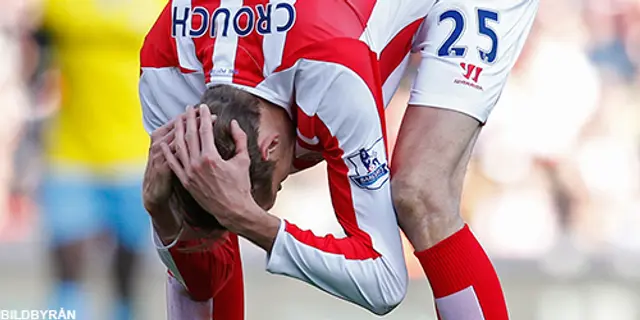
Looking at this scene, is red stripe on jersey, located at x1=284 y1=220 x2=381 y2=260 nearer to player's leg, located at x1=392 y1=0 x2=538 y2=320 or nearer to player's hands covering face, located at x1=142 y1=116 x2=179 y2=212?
player's leg, located at x1=392 y1=0 x2=538 y2=320

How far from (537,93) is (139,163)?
2169mm

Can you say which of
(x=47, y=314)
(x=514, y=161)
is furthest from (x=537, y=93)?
(x=47, y=314)

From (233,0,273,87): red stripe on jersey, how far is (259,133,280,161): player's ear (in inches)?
4.2

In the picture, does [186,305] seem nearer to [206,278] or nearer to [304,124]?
[206,278]

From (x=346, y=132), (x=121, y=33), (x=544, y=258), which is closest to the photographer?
(x=346, y=132)

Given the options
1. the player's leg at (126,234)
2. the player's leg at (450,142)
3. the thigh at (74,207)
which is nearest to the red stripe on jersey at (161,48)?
the player's leg at (450,142)

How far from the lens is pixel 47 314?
400 centimetres

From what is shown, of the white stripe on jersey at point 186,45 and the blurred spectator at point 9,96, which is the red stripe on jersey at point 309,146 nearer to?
the white stripe on jersey at point 186,45

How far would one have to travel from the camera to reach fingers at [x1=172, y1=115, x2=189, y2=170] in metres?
2.04

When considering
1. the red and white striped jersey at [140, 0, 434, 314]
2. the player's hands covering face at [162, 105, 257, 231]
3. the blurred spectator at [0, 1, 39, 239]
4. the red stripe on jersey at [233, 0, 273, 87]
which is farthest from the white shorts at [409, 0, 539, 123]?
the blurred spectator at [0, 1, 39, 239]

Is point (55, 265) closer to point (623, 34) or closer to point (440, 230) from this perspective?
point (440, 230)

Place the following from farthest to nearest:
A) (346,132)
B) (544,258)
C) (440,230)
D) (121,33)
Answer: (544,258)
(121,33)
(440,230)
(346,132)

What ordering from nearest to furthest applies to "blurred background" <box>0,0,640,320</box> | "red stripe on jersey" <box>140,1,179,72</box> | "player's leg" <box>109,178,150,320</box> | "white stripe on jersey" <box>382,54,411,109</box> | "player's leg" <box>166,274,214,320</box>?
"red stripe on jersey" <box>140,1,179,72</box>, "white stripe on jersey" <box>382,54,411,109</box>, "player's leg" <box>166,274,214,320</box>, "player's leg" <box>109,178,150,320</box>, "blurred background" <box>0,0,640,320</box>

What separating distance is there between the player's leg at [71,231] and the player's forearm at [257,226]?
78.0 inches
